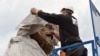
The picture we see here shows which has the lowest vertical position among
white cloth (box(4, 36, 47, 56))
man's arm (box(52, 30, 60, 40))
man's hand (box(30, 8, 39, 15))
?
white cloth (box(4, 36, 47, 56))

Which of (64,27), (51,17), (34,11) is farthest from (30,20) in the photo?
(64,27)

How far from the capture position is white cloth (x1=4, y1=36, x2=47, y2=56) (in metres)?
10.3

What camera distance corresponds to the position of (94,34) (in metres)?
9.52

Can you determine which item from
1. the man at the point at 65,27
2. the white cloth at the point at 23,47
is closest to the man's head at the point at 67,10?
the man at the point at 65,27

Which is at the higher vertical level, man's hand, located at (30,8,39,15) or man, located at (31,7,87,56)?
man's hand, located at (30,8,39,15)

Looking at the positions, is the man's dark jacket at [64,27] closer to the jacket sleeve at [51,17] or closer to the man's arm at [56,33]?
the jacket sleeve at [51,17]

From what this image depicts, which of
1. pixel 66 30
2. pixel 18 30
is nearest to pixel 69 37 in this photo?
pixel 66 30

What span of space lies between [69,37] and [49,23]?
851 millimetres

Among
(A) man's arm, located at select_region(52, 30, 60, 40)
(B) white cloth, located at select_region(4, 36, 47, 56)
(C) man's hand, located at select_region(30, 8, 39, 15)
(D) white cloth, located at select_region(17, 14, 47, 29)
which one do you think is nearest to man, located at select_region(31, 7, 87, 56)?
(C) man's hand, located at select_region(30, 8, 39, 15)

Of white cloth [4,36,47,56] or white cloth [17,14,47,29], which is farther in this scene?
white cloth [17,14,47,29]

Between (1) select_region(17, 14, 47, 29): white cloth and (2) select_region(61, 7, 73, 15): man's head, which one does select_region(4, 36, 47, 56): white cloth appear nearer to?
(1) select_region(17, 14, 47, 29): white cloth

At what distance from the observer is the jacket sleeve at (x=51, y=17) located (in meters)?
11.1

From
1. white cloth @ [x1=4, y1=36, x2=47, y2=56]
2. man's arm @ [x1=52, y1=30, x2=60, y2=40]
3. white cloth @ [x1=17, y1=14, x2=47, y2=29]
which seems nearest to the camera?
white cloth @ [x1=4, y1=36, x2=47, y2=56]

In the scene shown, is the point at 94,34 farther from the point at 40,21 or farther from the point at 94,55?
Answer: the point at 40,21
